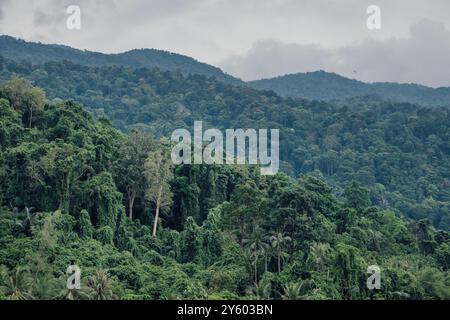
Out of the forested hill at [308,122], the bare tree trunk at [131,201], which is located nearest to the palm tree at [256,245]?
the bare tree trunk at [131,201]

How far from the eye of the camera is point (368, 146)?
2970 inches

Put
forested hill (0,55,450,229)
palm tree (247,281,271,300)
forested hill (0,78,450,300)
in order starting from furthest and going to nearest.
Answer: forested hill (0,55,450,229) < forested hill (0,78,450,300) < palm tree (247,281,271,300)

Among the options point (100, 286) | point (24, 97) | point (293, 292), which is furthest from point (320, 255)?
point (24, 97)

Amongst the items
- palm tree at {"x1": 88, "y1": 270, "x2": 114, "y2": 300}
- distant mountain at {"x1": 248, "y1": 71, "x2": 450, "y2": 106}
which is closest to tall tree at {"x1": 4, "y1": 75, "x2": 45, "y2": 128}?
palm tree at {"x1": 88, "y1": 270, "x2": 114, "y2": 300}

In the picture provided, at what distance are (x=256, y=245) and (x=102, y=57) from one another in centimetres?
12030

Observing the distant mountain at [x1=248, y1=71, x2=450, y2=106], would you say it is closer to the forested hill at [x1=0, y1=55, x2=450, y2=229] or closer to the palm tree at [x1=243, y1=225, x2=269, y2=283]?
the forested hill at [x1=0, y1=55, x2=450, y2=229]

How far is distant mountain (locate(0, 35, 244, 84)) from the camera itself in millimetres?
138250

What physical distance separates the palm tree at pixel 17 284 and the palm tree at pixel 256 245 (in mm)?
9593

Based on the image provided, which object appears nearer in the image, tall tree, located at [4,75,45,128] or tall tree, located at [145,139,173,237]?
tall tree, located at [145,139,173,237]

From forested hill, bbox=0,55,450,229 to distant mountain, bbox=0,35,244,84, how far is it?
30.9m

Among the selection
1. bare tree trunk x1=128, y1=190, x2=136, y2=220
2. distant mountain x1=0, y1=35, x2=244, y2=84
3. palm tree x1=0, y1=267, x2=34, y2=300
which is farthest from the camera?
distant mountain x1=0, y1=35, x2=244, y2=84

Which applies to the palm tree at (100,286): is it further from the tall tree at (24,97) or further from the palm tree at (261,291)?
the tall tree at (24,97)

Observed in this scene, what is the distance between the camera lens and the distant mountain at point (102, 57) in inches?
5443

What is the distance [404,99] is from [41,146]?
444ft
